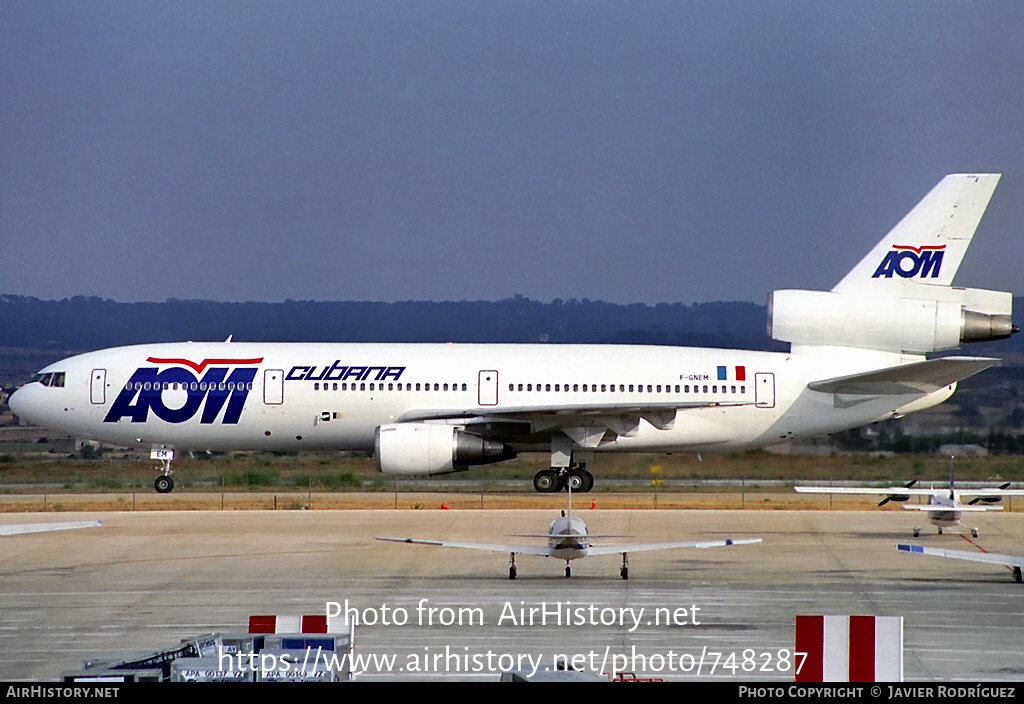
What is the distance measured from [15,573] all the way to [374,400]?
11.6m

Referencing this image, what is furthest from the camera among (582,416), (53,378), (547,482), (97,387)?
(53,378)

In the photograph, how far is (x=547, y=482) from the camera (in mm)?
35188

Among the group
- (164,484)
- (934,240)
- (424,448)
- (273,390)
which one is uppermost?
(934,240)

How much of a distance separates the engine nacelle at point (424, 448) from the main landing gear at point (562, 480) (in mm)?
2495

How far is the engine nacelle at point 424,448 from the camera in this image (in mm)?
32781

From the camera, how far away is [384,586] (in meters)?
22.2

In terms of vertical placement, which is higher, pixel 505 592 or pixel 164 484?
pixel 164 484

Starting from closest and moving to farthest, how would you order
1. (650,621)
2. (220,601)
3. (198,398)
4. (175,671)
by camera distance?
(175,671), (650,621), (220,601), (198,398)

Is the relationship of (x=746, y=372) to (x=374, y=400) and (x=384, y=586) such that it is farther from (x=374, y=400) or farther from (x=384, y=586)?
(x=384, y=586)

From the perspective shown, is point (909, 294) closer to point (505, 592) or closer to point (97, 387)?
point (505, 592)

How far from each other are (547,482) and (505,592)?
13.7 meters

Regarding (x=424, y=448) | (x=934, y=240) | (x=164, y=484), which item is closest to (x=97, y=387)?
(x=164, y=484)

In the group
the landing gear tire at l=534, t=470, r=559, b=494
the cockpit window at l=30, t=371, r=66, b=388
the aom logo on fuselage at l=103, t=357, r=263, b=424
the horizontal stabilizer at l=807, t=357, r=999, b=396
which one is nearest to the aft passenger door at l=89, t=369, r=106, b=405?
the aom logo on fuselage at l=103, t=357, r=263, b=424
